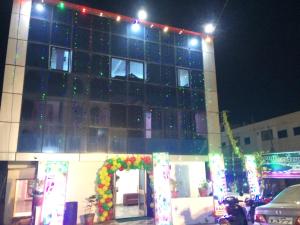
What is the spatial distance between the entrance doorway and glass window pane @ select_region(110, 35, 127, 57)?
20.2ft

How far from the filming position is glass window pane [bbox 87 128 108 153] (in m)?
13.1

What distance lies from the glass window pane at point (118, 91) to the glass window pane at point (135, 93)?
0.32m

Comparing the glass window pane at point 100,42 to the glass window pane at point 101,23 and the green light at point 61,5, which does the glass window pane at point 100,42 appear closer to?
the glass window pane at point 101,23

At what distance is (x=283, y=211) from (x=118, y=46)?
38.5ft

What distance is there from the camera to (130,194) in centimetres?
1670

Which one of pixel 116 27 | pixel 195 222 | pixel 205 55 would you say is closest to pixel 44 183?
pixel 195 222

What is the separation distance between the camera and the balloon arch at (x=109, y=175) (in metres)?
11.8

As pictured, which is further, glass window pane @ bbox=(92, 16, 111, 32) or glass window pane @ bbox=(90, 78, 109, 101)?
glass window pane @ bbox=(92, 16, 111, 32)

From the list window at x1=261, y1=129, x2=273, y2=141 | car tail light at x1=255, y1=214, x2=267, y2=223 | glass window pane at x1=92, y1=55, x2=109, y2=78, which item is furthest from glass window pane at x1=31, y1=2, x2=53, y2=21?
window at x1=261, y1=129, x2=273, y2=141

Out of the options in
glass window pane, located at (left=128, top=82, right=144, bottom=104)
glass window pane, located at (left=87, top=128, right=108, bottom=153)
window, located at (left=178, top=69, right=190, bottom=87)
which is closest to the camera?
glass window pane, located at (left=87, top=128, right=108, bottom=153)

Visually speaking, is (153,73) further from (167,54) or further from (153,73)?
(167,54)

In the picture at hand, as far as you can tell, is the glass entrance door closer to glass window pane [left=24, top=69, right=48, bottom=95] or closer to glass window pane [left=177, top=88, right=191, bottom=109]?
glass window pane [left=177, top=88, right=191, bottom=109]

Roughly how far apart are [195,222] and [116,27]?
10308 millimetres

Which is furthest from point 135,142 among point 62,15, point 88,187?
point 62,15
